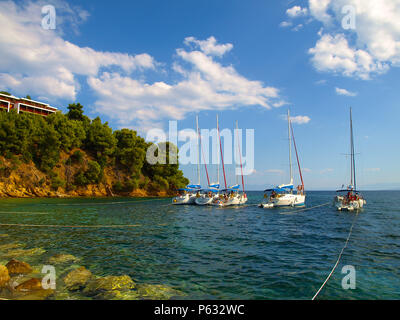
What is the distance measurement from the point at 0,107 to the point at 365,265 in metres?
96.8

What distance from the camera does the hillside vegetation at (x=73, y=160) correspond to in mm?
52500

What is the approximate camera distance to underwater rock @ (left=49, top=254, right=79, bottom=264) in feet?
33.7

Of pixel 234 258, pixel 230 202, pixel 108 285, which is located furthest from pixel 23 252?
pixel 230 202

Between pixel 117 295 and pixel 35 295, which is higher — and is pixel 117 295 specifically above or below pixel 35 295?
below

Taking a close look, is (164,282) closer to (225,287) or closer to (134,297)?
(134,297)

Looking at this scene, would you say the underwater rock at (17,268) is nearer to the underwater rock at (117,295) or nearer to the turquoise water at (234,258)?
the turquoise water at (234,258)

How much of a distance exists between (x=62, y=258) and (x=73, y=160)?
6379cm

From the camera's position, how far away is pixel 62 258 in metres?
10.7

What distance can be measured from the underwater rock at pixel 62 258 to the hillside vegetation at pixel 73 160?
51.2 metres

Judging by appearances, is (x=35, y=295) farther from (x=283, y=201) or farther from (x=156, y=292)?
(x=283, y=201)

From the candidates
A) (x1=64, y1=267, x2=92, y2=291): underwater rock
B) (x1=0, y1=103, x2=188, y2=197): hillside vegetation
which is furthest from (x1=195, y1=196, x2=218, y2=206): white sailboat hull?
(x1=64, y1=267, x2=92, y2=291): underwater rock

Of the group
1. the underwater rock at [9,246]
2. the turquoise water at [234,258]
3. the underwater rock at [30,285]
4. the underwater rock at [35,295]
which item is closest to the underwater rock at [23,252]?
the turquoise water at [234,258]

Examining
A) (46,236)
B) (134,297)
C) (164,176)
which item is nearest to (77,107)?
(164,176)

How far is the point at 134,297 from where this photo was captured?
7.03m
